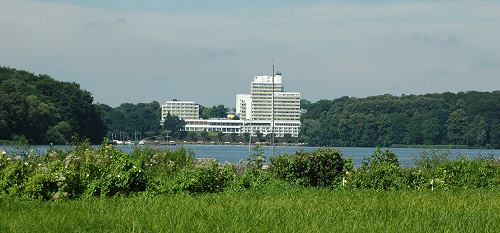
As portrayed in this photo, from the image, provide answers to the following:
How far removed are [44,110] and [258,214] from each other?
58.6m

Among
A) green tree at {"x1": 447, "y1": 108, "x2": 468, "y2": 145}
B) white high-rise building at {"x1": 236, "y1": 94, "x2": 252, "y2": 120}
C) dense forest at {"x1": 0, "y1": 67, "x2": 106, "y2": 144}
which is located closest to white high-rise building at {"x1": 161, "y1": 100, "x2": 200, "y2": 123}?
white high-rise building at {"x1": 236, "y1": 94, "x2": 252, "y2": 120}

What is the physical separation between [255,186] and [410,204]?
4.32 metres

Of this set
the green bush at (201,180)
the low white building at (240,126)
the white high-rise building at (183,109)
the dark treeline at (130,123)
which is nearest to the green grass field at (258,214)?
the green bush at (201,180)

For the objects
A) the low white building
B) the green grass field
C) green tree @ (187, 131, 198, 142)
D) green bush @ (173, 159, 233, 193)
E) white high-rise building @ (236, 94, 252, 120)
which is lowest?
the green grass field

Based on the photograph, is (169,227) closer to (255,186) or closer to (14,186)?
(14,186)

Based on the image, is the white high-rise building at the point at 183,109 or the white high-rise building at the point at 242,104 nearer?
the white high-rise building at the point at 242,104

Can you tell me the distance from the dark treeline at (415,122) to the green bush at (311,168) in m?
80.4

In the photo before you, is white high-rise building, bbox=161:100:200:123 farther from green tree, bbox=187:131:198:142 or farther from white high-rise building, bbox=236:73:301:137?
white high-rise building, bbox=236:73:301:137

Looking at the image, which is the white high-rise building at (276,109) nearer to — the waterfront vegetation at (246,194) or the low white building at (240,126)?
the low white building at (240,126)

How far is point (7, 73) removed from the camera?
85.2 m

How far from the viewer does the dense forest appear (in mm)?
67688

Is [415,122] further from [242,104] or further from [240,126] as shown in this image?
[242,104]

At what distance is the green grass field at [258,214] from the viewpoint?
1106 centimetres

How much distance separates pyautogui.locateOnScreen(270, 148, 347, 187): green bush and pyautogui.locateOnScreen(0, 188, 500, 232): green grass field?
3536 mm
